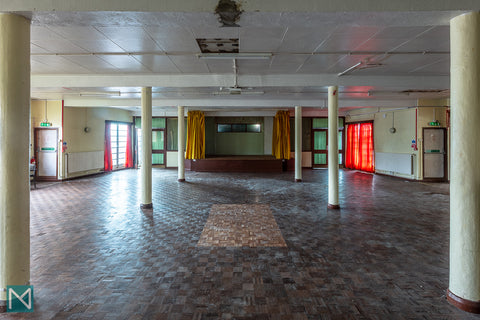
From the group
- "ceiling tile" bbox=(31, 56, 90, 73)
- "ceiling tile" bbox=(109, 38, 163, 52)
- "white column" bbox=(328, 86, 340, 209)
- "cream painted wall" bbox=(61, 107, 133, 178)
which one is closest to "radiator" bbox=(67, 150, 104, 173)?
"cream painted wall" bbox=(61, 107, 133, 178)

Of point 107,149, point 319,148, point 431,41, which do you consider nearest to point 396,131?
point 319,148

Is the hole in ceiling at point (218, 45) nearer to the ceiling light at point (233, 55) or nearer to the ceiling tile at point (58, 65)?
the ceiling light at point (233, 55)

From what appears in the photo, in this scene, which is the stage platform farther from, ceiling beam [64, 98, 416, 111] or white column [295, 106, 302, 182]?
ceiling beam [64, 98, 416, 111]

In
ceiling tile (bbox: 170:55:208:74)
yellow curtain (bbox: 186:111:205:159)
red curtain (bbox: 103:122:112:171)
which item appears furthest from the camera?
yellow curtain (bbox: 186:111:205:159)

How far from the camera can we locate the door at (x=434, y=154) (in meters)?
10.3

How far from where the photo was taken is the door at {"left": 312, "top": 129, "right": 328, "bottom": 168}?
15.3 m

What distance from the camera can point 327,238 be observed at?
14.5ft

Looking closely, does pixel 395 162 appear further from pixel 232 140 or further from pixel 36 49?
pixel 36 49

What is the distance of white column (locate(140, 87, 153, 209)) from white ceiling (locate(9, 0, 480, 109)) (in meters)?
0.33

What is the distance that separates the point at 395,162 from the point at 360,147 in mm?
2714

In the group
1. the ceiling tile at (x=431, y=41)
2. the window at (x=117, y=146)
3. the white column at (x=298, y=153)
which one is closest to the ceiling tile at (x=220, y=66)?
the ceiling tile at (x=431, y=41)

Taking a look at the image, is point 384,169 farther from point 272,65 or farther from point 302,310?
point 302,310

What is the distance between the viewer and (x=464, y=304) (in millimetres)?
2537

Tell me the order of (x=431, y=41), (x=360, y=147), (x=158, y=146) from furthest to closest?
(x=158, y=146) < (x=360, y=147) < (x=431, y=41)
